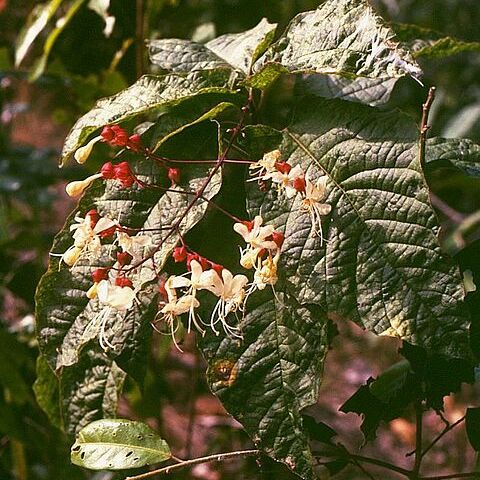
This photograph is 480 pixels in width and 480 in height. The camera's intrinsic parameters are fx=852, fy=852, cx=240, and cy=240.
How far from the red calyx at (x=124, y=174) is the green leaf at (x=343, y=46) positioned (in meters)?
0.14

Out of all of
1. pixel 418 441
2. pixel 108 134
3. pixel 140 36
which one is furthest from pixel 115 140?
pixel 140 36

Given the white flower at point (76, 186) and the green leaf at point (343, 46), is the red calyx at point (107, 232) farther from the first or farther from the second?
the green leaf at point (343, 46)

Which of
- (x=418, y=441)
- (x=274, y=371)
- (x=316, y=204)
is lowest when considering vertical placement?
(x=418, y=441)

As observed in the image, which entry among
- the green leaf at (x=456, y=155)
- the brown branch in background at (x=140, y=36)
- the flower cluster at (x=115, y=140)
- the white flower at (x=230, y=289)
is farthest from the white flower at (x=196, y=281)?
the brown branch in background at (x=140, y=36)

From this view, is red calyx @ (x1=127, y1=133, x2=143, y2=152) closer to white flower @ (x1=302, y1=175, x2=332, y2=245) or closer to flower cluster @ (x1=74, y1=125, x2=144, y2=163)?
flower cluster @ (x1=74, y1=125, x2=144, y2=163)

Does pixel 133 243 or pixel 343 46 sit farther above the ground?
pixel 343 46

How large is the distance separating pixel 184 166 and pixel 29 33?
48 centimetres

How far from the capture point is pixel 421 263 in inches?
22.7

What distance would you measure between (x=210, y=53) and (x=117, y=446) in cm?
34

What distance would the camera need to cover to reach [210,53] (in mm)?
748

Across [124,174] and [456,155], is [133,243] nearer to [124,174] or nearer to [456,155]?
[124,174]

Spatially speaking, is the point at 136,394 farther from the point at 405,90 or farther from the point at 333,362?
the point at 333,362

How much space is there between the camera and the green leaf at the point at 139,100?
0.63 meters

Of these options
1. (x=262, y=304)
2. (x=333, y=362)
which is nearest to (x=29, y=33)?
(x=262, y=304)
